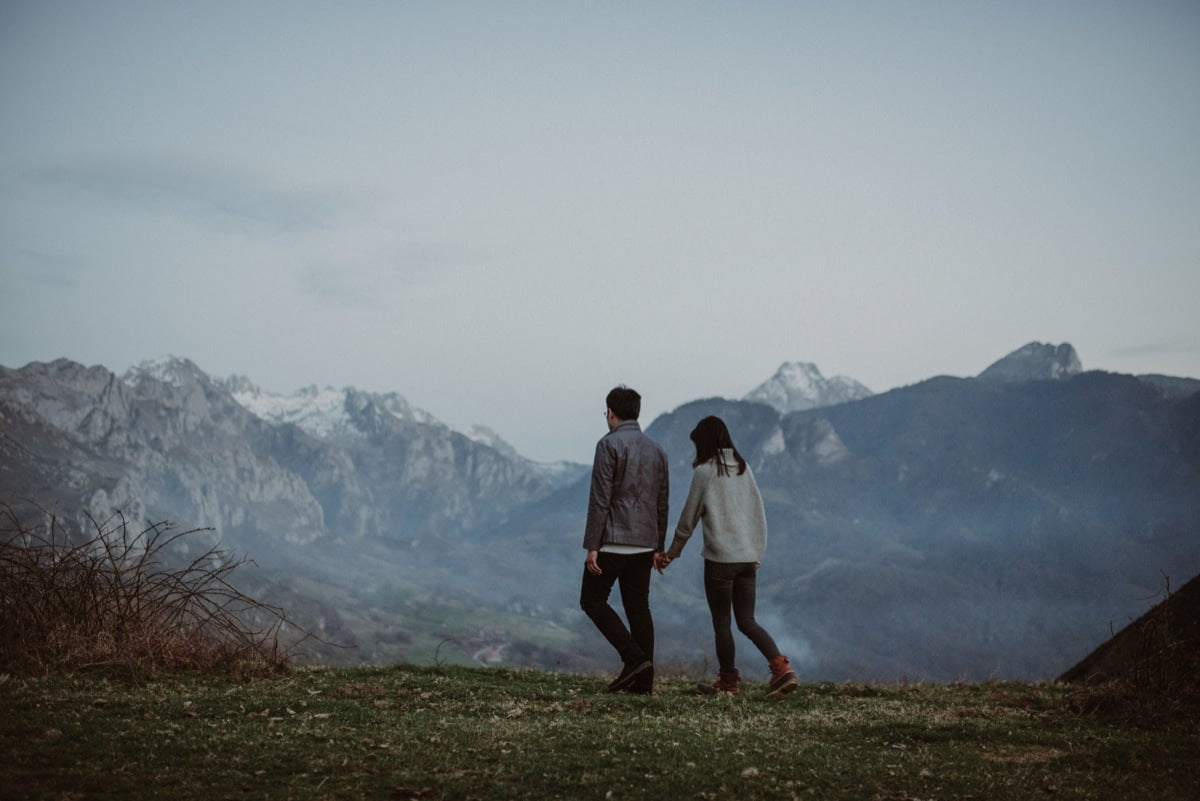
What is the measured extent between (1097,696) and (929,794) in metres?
4.67

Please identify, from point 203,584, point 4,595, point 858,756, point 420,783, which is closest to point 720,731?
point 858,756

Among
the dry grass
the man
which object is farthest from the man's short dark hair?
the dry grass

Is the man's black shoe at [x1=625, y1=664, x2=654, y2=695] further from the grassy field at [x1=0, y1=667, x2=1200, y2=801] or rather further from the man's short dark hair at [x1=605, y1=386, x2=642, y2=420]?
the man's short dark hair at [x1=605, y1=386, x2=642, y2=420]

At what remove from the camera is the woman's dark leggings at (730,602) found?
11.3 metres

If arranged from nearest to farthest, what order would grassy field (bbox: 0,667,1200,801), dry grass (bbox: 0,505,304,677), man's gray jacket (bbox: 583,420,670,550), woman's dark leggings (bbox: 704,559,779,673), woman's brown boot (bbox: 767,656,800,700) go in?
1. grassy field (bbox: 0,667,1200,801)
2. man's gray jacket (bbox: 583,420,670,550)
3. dry grass (bbox: 0,505,304,677)
4. woman's brown boot (bbox: 767,656,800,700)
5. woman's dark leggings (bbox: 704,559,779,673)

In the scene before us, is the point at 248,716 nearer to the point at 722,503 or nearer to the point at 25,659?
the point at 25,659

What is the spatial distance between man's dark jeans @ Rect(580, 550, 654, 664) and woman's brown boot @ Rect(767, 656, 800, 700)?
145 cm

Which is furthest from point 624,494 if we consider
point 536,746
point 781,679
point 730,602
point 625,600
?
point 536,746

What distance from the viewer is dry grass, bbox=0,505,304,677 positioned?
11055 millimetres

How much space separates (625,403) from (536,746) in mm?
4339

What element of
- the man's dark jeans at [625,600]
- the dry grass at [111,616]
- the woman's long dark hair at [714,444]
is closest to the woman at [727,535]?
the woman's long dark hair at [714,444]

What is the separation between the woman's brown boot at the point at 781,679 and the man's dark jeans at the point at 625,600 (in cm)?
145

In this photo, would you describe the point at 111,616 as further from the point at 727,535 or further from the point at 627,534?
the point at 727,535

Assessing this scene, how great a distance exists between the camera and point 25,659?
10.8 meters
